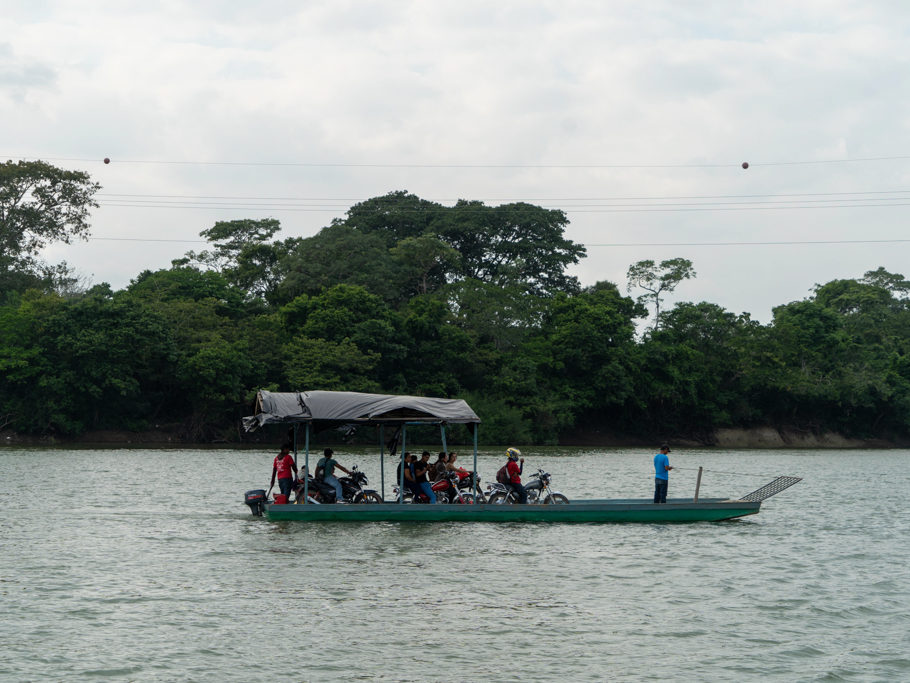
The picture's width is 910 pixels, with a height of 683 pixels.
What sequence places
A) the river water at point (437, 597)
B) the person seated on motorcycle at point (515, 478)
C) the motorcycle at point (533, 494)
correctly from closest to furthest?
the river water at point (437, 597)
the person seated on motorcycle at point (515, 478)
the motorcycle at point (533, 494)

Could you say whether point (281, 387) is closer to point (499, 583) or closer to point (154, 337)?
point (154, 337)

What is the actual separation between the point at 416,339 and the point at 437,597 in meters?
52.3

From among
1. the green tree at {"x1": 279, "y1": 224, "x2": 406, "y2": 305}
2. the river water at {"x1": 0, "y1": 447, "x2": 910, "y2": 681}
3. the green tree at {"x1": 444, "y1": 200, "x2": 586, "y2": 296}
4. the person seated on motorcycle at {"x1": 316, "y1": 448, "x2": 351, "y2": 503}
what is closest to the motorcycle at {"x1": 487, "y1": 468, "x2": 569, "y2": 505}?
the river water at {"x1": 0, "y1": 447, "x2": 910, "y2": 681}

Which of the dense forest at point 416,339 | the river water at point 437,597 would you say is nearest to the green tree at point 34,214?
the dense forest at point 416,339

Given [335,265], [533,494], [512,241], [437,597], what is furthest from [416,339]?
[437,597]

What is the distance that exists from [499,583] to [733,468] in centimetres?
3711

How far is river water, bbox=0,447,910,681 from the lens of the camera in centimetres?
1184

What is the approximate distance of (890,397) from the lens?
77938 mm

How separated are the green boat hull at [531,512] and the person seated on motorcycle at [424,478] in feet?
2.71

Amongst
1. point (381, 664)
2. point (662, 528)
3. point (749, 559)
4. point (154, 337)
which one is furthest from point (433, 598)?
point (154, 337)

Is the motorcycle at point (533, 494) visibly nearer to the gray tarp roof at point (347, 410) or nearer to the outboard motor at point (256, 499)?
the gray tarp roof at point (347, 410)

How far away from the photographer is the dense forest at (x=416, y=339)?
188ft

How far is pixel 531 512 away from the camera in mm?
22438

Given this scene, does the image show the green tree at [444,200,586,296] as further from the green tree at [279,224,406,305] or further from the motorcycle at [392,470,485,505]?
the motorcycle at [392,470,485,505]
